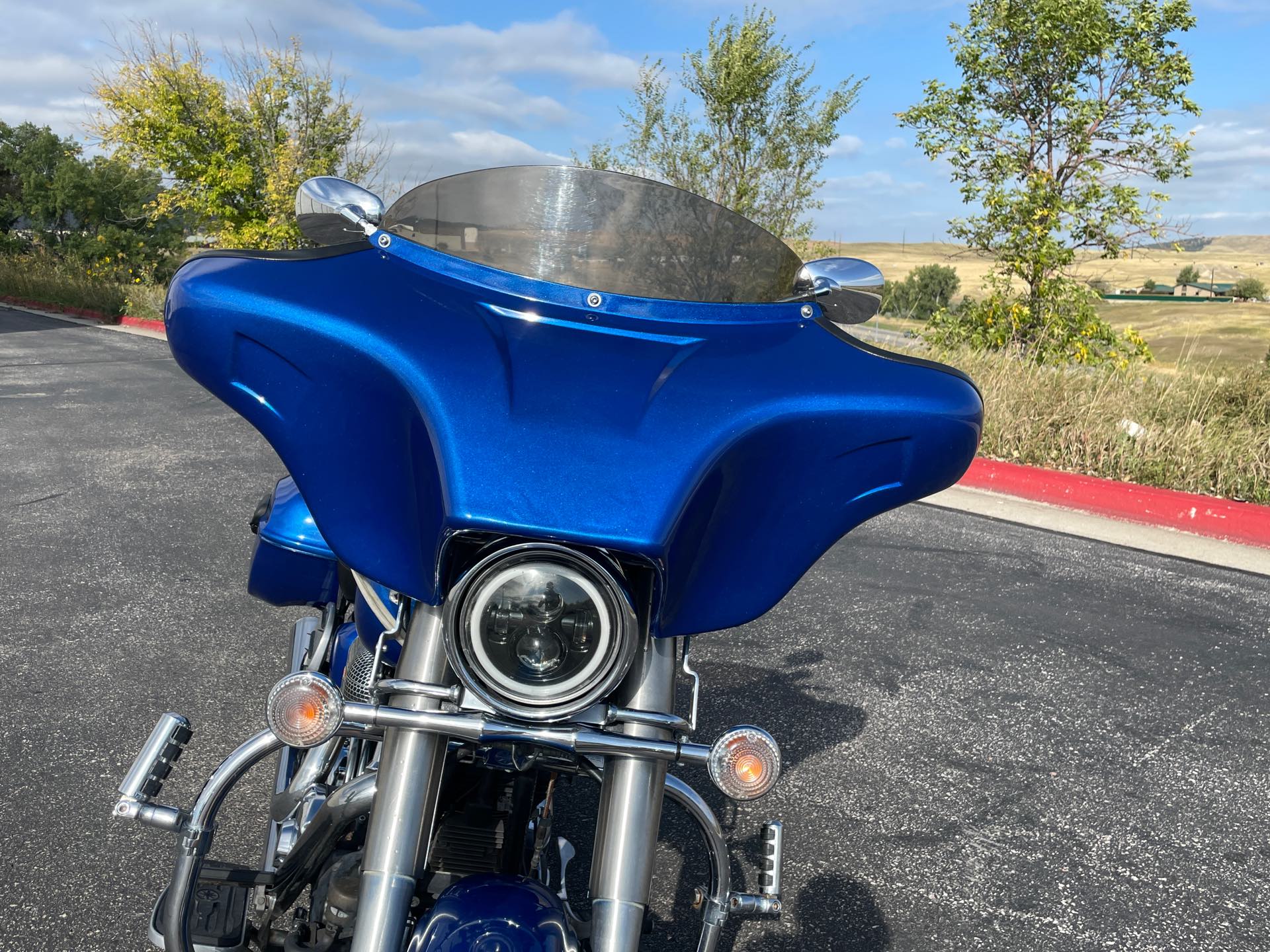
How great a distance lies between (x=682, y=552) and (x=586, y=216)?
59 centimetres

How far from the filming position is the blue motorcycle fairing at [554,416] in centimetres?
146

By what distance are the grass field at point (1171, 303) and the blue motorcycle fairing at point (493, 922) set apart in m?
1.47

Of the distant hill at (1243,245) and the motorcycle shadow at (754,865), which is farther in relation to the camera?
the distant hill at (1243,245)

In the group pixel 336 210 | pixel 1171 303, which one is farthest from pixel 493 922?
pixel 1171 303

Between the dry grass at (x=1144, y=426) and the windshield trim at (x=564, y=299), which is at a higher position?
the windshield trim at (x=564, y=299)

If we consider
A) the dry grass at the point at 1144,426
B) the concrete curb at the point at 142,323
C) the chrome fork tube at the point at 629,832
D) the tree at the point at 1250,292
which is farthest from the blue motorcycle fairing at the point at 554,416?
the tree at the point at 1250,292

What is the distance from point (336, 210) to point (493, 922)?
1.18 m

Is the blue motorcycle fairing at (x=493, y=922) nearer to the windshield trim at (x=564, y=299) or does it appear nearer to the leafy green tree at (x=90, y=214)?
the windshield trim at (x=564, y=299)

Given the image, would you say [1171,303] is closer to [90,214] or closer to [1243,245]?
[90,214]

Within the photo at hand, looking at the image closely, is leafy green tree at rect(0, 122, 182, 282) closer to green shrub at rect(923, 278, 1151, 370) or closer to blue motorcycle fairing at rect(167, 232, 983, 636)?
green shrub at rect(923, 278, 1151, 370)

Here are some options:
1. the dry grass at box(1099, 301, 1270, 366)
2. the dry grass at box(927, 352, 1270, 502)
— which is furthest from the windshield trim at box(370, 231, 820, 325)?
the dry grass at box(1099, 301, 1270, 366)

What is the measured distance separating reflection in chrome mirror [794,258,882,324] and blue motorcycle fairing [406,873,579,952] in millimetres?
1054

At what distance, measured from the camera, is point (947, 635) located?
5000mm

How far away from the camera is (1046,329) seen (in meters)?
11.4
